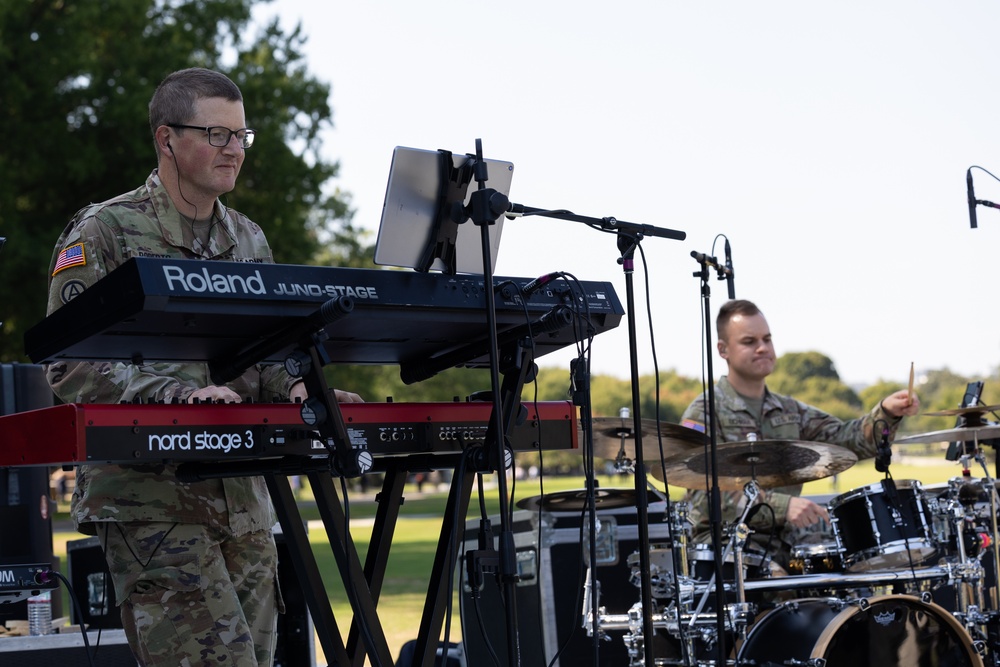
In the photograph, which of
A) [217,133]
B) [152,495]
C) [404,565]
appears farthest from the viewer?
[404,565]

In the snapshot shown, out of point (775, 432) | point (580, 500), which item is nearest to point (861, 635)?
point (580, 500)

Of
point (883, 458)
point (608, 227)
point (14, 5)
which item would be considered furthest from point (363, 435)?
point (14, 5)

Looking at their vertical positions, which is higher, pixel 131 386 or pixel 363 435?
pixel 131 386

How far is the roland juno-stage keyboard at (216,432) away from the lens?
7.46 feet

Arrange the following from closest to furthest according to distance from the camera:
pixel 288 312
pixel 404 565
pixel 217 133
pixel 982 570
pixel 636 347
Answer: pixel 288 312
pixel 217 133
pixel 636 347
pixel 982 570
pixel 404 565

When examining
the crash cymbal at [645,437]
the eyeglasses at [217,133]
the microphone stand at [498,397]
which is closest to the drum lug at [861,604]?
the crash cymbal at [645,437]

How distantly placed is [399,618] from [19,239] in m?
10.2

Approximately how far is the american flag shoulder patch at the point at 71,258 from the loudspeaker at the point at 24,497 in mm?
3088

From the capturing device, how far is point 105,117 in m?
17.6

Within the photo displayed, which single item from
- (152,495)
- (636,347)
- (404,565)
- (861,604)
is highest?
(636,347)

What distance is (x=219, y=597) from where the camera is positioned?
272 centimetres

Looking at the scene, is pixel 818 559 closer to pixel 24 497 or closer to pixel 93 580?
pixel 93 580

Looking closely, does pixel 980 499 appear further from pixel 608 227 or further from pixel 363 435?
pixel 363 435

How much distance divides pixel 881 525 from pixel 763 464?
657mm
